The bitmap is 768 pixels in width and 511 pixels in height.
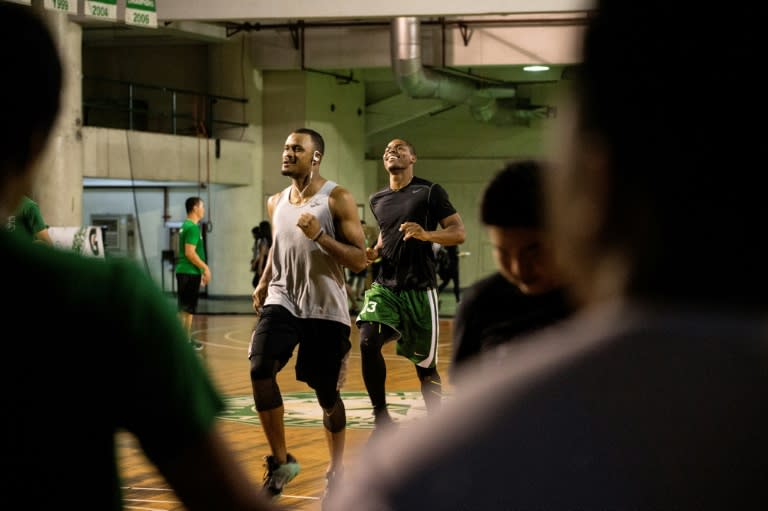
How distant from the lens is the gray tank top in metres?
6.00

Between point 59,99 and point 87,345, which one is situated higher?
point 59,99

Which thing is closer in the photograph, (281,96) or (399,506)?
(399,506)

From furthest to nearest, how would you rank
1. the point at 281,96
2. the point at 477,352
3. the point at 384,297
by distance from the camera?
the point at 281,96 → the point at 384,297 → the point at 477,352

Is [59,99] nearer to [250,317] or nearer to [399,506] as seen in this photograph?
[399,506]

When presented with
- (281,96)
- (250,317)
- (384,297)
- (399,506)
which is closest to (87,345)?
(399,506)

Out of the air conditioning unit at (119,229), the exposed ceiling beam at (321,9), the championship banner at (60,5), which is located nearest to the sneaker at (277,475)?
the championship banner at (60,5)

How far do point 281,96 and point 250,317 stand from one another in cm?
573

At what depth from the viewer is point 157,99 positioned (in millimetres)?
23781

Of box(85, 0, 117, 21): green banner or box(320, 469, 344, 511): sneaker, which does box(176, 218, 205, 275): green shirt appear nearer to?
box(85, 0, 117, 21): green banner

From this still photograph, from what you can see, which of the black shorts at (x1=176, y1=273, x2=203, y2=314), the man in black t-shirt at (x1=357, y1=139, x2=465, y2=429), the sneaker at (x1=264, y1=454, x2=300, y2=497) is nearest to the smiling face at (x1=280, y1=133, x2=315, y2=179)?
the man in black t-shirt at (x1=357, y1=139, x2=465, y2=429)

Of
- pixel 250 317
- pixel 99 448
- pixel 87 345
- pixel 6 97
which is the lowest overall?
pixel 250 317

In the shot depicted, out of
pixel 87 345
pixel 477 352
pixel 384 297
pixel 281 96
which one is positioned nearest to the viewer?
pixel 87 345

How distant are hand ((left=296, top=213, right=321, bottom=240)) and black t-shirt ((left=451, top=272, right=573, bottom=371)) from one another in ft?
11.0

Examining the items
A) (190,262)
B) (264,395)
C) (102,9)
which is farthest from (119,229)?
(264,395)
